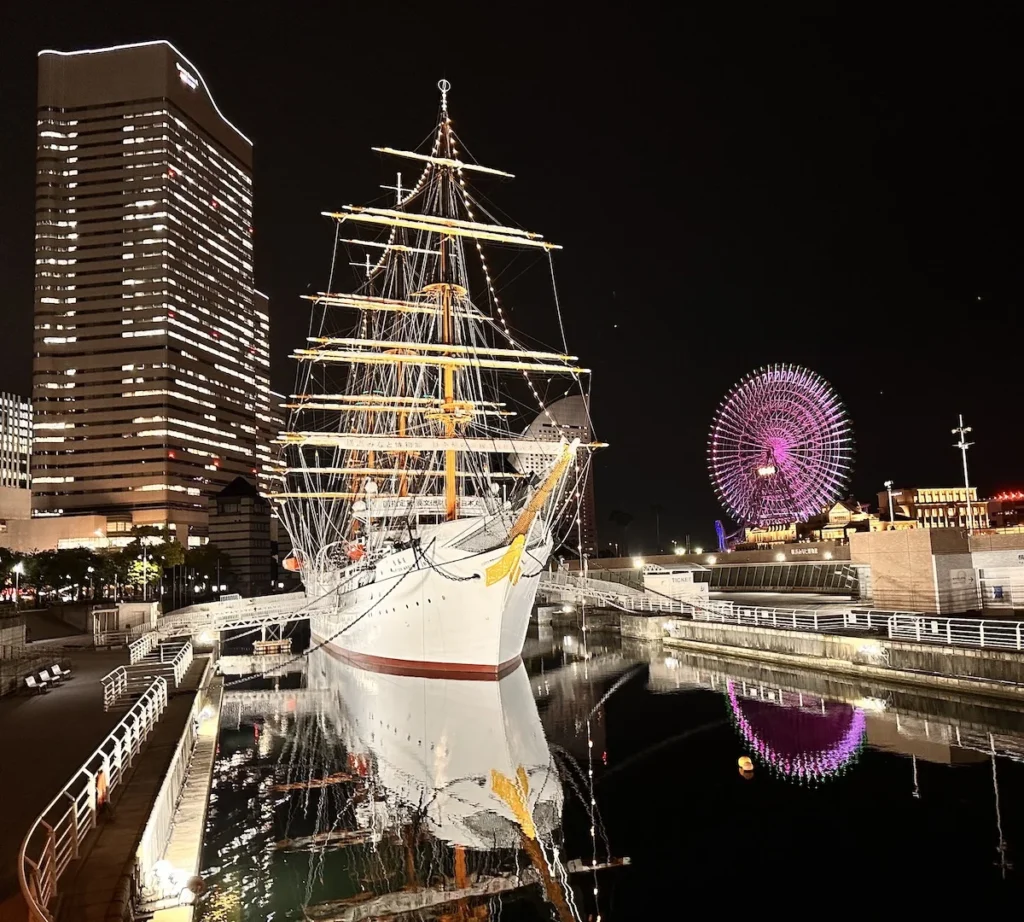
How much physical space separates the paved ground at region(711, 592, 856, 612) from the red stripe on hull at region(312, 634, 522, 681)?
1691cm

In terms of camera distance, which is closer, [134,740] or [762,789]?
[134,740]

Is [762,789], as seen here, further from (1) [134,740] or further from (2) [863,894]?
(1) [134,740]

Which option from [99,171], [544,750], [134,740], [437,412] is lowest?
[544,750]

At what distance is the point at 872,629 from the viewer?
28.3 m

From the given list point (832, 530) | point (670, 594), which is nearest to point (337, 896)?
point (670, 594)

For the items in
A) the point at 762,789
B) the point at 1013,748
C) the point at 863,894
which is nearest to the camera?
the point at 863,894

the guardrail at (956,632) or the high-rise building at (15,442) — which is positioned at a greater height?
the high-rise building at (15,442)

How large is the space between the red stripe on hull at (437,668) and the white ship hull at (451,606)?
4cm

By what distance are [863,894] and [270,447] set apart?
626 feet

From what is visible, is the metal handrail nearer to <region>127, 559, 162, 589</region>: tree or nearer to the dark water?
the dark water

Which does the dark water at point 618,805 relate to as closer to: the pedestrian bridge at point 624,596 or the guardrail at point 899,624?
the guardrail at point 899,624

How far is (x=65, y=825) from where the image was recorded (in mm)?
9422

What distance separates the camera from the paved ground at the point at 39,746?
10.1 metres

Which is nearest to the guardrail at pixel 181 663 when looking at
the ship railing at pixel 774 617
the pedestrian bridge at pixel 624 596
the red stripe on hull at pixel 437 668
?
the red stripe on hull at pixel 437 668
